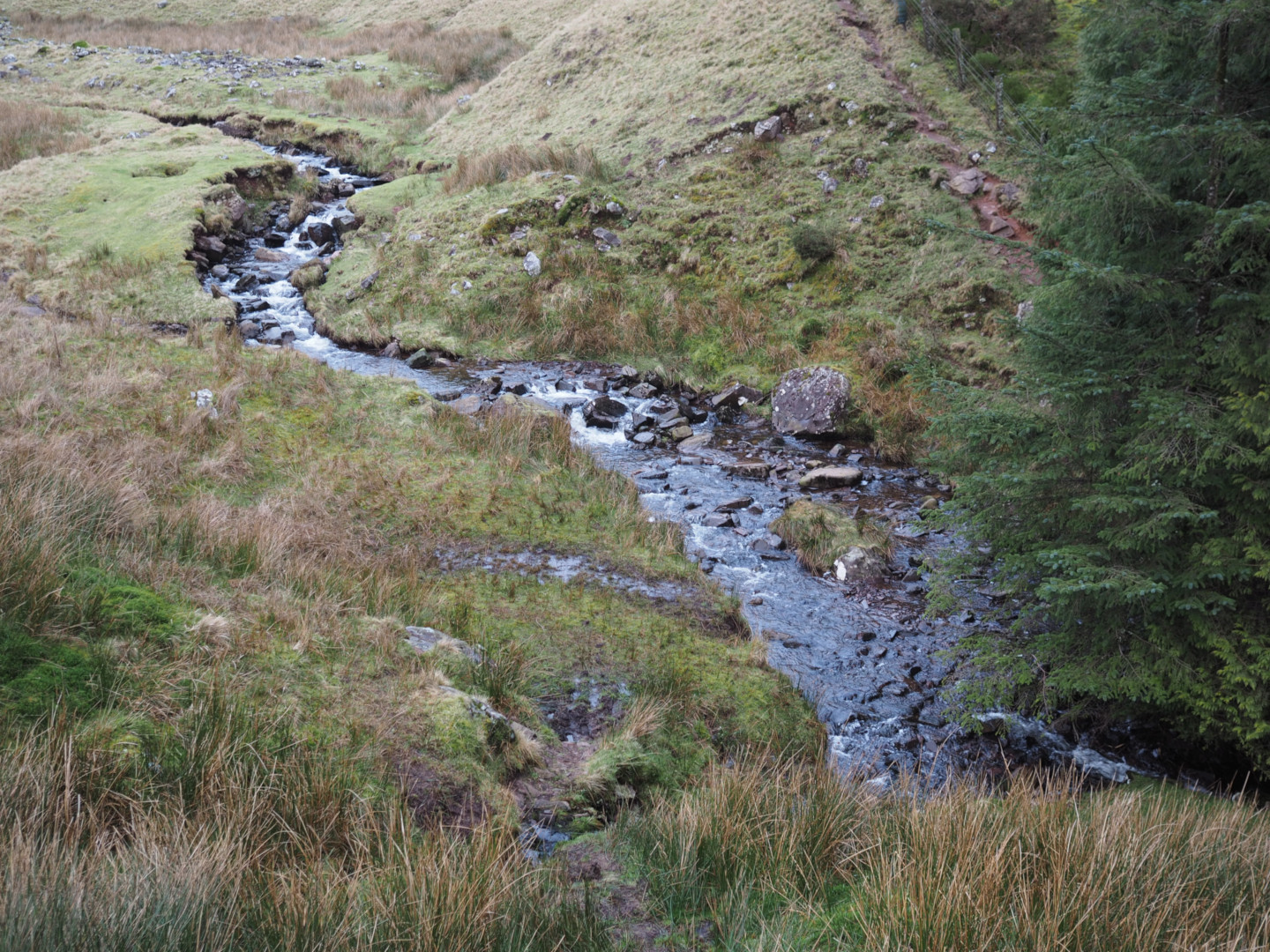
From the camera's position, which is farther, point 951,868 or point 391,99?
point 391,99

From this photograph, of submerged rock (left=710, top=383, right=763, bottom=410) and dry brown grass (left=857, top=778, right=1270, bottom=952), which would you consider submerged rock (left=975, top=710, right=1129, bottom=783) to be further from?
submerged rock (left=710, top=383, right=763, bottom=410)

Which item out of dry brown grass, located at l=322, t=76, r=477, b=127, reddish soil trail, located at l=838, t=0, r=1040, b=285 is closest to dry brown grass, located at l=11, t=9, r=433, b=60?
dry brown grass, located at l=322, t=76, r=477, b=127

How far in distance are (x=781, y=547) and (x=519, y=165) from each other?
15.2 meters

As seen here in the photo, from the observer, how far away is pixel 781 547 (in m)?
10.0

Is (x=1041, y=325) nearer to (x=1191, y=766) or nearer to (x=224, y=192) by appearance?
(x=1191, y=766)

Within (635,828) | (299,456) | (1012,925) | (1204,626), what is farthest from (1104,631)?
(299,456)

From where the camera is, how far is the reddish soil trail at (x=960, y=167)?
13.8 metres

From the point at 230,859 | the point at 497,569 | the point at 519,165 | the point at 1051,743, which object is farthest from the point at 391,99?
the point at 230,859

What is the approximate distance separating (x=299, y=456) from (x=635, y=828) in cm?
730

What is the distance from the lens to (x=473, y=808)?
4461 millimetres

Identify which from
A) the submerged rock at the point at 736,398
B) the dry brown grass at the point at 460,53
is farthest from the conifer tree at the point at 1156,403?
the dry brown grass at the point at 460,53

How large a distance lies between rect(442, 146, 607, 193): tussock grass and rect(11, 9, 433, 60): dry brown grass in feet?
73.5

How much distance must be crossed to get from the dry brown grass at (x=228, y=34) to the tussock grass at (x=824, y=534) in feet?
125

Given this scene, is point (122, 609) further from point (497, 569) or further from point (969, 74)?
point (969, 74)
